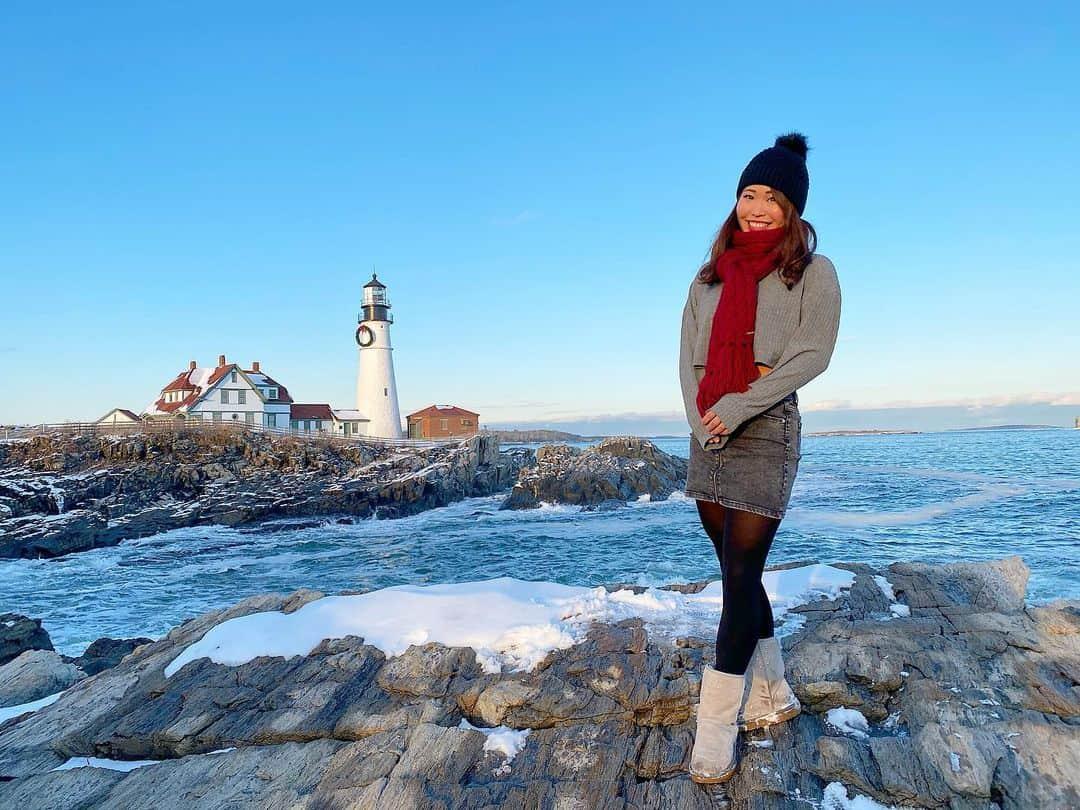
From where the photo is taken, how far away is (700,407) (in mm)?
3316

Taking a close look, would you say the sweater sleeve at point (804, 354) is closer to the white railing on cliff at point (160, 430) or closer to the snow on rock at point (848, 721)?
the snow on rock at point (848, 721)

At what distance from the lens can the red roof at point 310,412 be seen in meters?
54.6

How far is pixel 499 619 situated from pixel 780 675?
2.25 metres

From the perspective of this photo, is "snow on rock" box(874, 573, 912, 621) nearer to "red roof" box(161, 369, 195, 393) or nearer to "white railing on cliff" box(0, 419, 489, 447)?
"white railing on cliff" box(0, 419, 489, 447)

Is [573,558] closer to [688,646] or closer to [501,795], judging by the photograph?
[688,646]

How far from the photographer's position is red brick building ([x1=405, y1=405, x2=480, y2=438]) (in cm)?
6194

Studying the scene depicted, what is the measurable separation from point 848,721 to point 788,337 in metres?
2.21

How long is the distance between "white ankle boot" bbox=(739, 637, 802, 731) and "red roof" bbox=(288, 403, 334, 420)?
53937 millimetres

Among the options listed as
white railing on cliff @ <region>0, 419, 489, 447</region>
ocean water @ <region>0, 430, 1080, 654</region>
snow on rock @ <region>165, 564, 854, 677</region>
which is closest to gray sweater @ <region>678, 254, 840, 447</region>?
snow on rock @ <region>165, 564, 854, 677</region>

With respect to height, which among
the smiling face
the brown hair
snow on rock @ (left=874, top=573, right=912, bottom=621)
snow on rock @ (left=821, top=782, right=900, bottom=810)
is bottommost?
snow on rock @ (left=821, top=782, right=900, bottom=810)

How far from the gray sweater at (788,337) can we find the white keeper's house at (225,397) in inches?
1959

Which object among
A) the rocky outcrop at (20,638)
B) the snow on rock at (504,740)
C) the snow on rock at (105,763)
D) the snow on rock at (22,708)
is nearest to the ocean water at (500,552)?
the rocky outcrop at (20,638)

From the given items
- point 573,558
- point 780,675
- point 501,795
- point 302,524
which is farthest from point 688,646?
point 302,524

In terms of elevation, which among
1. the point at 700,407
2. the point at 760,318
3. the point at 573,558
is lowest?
the point at 573,558
